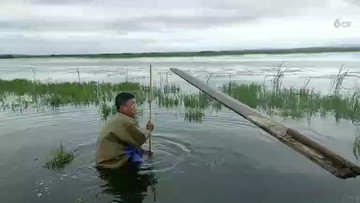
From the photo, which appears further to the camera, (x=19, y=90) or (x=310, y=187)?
(x=19, y=90)

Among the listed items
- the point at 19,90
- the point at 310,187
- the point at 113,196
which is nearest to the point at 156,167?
the point at 113,196

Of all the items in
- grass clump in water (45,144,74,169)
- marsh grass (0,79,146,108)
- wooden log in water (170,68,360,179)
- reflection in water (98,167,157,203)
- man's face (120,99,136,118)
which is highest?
man's face (120,99,136,118)

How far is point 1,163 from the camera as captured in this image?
26.7 ft

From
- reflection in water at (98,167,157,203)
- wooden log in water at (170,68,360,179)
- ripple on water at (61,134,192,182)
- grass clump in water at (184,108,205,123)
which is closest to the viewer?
wooden log in water at (170,68,360,179)

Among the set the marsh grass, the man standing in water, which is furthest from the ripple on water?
the marsh grass

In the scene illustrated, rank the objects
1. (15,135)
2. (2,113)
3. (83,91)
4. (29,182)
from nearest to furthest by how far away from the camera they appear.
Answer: (29,182) → (15,135) → (2,113) → (83,91)

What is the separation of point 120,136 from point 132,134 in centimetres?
22

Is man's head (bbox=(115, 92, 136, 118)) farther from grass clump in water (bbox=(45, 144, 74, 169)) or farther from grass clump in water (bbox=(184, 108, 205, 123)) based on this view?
grass clump in water (bbox=(184, 108, 205, 123))

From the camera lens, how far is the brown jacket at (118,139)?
6758mm

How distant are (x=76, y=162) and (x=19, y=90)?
15.1m

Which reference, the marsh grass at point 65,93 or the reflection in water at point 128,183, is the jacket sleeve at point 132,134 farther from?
the marsh grass at point 65,93

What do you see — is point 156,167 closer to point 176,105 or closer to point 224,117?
point 224,117

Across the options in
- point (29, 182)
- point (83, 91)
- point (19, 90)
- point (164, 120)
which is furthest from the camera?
point (19, 90)

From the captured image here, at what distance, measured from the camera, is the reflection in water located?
6.26 meters
